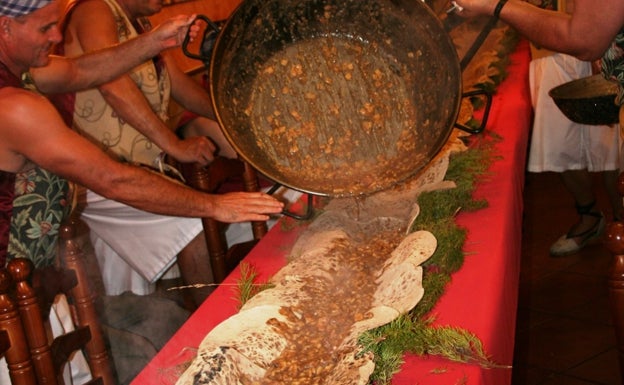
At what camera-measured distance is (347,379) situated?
1162mm

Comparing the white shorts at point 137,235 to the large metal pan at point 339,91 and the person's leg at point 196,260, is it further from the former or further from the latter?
the large metal pan at point 339,91

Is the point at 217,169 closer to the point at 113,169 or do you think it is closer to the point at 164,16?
the point at 113,169

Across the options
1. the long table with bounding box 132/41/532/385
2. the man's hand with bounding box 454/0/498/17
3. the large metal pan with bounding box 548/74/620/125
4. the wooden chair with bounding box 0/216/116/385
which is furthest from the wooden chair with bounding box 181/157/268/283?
the large metal pan with bounding box 548/74/620/125

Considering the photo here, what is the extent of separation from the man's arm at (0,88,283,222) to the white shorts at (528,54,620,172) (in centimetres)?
202

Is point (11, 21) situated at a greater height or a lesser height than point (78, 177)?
greater

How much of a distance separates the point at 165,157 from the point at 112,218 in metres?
0.29

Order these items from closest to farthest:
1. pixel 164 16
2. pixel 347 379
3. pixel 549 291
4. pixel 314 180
A: pixel 347 379 < pixel 314 180 < pixel 549 291 < pixel 164 16


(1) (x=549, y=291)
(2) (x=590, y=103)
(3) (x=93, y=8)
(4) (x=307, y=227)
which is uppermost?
(3) (x=93, y=8)

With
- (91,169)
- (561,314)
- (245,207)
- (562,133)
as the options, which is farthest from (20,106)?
(562,133)

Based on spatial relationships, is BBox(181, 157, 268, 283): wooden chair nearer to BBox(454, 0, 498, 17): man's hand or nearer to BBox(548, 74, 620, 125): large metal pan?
BBox(454, 0, 498, 17): man's hand

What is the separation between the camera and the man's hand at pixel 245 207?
1.78 metres

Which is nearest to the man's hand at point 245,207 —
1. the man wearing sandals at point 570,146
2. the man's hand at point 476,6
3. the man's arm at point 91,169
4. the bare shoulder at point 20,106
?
the man's arm at point 91,169

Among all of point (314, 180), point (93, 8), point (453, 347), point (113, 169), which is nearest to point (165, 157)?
point (93, 8)

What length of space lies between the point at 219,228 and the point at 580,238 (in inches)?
78.2
